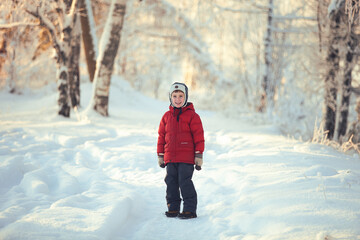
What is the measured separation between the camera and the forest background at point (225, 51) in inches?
316

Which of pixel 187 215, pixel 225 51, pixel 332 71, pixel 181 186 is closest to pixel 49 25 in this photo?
pixel 181 186

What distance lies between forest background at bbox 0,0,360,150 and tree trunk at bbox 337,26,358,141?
2cm

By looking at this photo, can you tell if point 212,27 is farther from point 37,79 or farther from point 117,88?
point 37,79

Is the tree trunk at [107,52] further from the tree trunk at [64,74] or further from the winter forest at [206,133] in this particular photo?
the tree trunk at [64,74]

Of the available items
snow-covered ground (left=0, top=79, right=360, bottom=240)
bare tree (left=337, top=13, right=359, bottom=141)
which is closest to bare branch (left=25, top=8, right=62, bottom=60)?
snow-covered ground (left=0, top=79, right=360, bottom=240)

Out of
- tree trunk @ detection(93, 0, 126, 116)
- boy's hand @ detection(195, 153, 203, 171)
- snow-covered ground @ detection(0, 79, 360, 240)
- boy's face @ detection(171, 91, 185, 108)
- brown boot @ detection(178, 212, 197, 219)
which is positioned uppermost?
tree trunk @ detection(93, 0, 126, 116)

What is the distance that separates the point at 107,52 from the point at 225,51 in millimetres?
10031

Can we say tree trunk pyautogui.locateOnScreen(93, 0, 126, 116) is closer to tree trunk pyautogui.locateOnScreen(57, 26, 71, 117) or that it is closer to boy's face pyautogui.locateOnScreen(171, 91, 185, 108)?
tree trunk pyautogui.locateOnScreen(57, 26, 71, 117)

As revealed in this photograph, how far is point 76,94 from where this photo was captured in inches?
435

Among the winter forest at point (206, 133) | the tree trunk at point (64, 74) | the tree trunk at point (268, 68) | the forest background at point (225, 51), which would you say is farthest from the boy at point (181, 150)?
the tree trunk at point (268, 68)

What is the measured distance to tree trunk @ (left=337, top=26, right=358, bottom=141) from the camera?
7676 mm

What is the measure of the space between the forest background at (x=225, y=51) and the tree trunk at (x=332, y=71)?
23 mm

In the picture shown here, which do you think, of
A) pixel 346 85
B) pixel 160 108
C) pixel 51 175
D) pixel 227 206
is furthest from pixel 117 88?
pixel 227 206

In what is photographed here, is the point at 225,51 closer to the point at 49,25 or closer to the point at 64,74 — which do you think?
the point at 64,74
